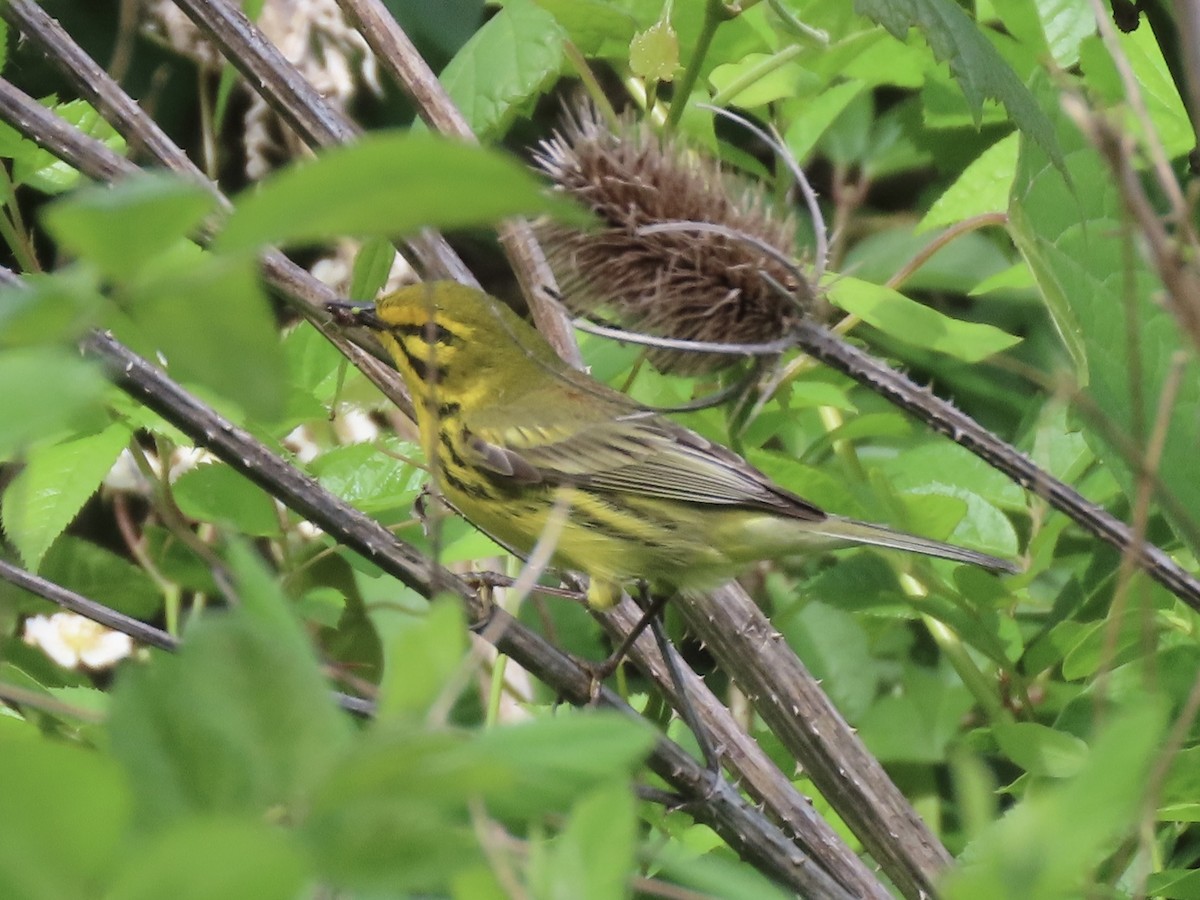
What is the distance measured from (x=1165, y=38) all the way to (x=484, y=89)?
1.13 metres

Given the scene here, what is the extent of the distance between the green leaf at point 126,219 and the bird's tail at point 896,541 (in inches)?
60.6

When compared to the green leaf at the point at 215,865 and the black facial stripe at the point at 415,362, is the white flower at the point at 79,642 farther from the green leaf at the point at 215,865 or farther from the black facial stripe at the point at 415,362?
the green leaf at the point at 215,865

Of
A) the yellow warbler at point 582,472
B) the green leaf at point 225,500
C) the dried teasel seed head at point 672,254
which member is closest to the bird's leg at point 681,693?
the yellow warbler at point 582,472

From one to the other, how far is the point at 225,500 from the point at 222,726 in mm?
1322

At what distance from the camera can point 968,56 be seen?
1377 mm

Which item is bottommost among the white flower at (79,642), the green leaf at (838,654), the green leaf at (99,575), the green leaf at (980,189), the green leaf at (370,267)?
the white flower at (79,642)

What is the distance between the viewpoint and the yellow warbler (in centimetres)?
215

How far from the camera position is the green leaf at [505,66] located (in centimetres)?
162

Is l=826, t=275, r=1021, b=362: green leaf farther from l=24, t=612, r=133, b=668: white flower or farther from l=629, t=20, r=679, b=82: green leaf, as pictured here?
l=24, t=612, r=133, b=668: white flower

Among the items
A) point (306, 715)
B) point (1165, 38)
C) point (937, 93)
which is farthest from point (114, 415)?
point (1165, 38)

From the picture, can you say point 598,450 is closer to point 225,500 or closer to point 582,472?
point 582,472

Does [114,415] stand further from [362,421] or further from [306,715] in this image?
[306,715]

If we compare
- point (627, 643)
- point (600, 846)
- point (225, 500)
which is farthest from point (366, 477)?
point (600, 846)

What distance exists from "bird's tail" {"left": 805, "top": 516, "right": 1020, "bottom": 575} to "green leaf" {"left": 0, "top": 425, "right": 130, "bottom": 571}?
3.43 ft
